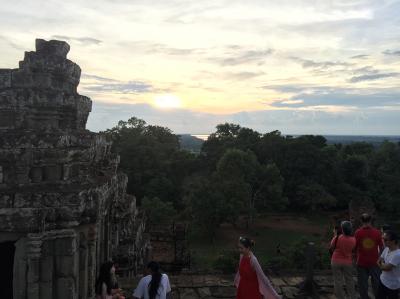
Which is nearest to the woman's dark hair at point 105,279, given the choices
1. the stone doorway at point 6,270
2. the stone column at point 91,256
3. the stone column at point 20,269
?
the stone column at point 91,256

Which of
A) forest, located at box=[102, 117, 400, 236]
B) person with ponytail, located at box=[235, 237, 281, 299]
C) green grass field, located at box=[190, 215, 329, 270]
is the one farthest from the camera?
forest, located at box=[102, 117, 400, 236]

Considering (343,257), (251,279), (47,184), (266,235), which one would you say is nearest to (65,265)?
(47,184)

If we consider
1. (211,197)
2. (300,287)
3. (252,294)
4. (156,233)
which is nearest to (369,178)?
(211,197)

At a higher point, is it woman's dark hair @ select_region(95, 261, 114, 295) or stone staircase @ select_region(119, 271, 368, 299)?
woman's dark hair @ select_region(95, 261, 114, 295)

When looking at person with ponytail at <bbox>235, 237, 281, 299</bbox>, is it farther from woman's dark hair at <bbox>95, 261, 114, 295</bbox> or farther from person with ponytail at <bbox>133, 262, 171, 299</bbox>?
woman's dark hair at <bbox>95, 261, 114, 295</bbox>

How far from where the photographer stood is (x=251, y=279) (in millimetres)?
6383

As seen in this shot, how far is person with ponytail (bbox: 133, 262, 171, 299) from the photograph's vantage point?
5879 millimetres

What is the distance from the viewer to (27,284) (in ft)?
19.6

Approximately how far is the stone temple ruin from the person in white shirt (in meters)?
4.67

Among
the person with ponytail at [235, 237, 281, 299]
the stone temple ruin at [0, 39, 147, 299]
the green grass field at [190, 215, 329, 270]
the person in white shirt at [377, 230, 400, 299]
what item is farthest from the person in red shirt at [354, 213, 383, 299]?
the green grass field at [190, 215, 329, 270]

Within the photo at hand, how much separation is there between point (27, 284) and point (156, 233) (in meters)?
17.3

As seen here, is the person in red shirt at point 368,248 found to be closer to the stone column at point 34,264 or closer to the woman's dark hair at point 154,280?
the woman's dark hair at point 154,280

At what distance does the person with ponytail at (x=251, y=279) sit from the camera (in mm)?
6320

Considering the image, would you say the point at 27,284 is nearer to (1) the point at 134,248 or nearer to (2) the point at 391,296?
(1) the point at 134,248
